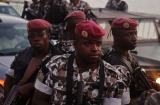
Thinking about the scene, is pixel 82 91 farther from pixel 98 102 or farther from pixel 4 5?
pixel 4 5

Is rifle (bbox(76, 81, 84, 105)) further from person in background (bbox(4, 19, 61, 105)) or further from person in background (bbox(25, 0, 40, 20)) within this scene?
person in background (bbox(25, 0, 40, 20))

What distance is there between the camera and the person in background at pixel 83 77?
3049mm

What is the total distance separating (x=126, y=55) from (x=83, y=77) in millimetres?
982

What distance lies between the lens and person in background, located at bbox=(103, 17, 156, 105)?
3.71m

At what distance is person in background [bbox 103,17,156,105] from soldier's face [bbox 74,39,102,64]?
0.56m

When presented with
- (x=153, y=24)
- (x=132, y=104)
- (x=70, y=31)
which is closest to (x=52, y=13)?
(x=153, y=24)

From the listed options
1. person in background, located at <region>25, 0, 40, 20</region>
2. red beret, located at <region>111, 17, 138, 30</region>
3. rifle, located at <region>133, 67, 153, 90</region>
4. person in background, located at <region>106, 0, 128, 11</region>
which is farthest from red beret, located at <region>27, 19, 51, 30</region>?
person in background, located at <region>106, 0, 128, 11</region>

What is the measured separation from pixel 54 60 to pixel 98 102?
46 cm

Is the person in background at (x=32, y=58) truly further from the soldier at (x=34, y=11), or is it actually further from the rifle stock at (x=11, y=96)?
the soldier at (x=34, y=11)

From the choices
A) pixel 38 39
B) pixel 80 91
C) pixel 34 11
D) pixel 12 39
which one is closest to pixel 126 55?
pixel 38 39

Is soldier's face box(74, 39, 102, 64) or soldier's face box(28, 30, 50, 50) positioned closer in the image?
soldier's face box(74, 39, 102, 64)

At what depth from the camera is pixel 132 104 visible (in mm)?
3699

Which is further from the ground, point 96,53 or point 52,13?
point 96,53

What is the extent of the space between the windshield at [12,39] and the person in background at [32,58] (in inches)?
92.6
